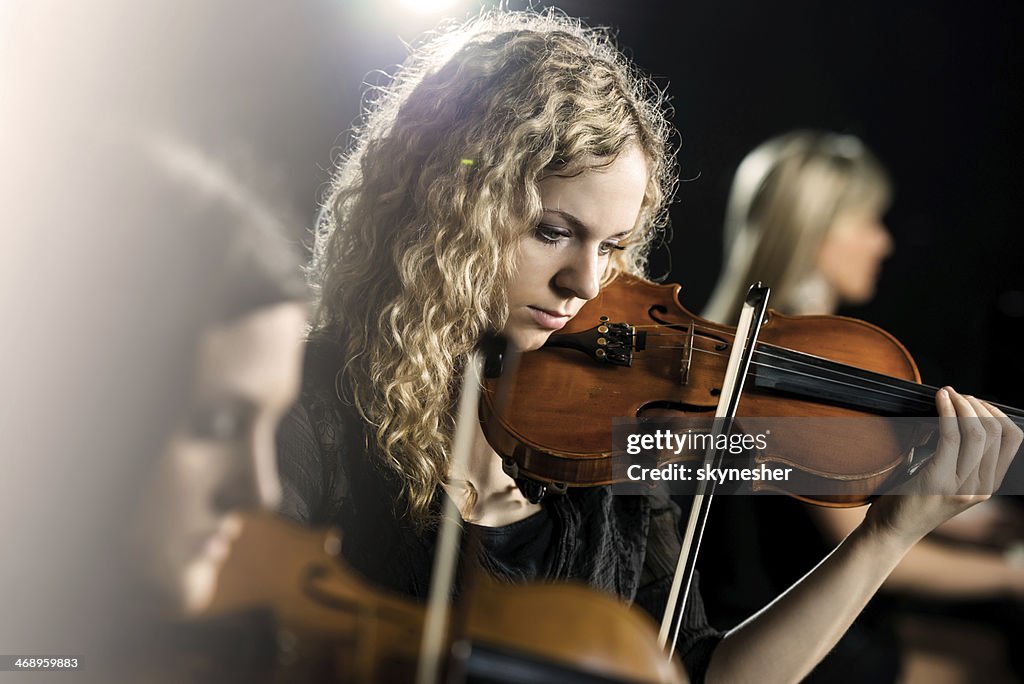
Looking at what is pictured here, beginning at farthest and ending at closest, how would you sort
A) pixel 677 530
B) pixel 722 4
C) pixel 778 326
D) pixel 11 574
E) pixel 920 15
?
pixel 920 15 → pixel 722 4 → pixel 677 530 → pixel 778 326 → pixel 11 574

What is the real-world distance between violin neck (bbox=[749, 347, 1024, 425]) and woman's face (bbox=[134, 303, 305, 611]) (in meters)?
0.55

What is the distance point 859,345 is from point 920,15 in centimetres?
87

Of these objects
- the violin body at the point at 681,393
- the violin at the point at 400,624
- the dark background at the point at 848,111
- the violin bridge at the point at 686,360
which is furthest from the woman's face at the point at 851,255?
the violin at the point at 400,624

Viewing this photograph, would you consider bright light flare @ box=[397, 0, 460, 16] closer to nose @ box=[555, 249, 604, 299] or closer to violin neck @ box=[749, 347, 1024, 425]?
nose @ box=[555, 249, 604, 299]

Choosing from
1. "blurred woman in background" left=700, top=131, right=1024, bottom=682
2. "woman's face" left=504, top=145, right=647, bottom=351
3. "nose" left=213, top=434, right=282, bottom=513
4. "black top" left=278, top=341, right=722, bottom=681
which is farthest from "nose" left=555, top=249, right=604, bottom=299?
"blurred woman in background" left=700, top=131, right=1024, bottom=682

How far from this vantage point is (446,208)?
961 mm

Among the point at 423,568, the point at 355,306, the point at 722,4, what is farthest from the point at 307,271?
the point at 722,4

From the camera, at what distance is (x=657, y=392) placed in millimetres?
961

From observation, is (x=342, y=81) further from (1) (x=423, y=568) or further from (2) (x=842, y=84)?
(2) (x=842, y=84)

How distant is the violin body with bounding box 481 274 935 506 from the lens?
91 cm

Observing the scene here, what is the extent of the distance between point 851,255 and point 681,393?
746mm

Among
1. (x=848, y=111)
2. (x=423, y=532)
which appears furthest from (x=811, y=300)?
(x=423, y=532)

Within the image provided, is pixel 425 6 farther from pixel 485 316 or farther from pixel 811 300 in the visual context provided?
pixel 811 300

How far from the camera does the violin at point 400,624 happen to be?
1.62 feet
